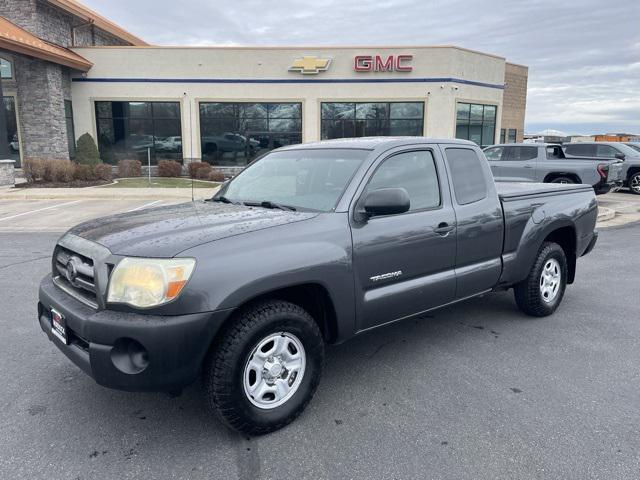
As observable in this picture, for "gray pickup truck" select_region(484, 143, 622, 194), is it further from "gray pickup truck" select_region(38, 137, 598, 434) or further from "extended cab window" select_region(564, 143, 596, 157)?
"gray pickup truck" select_region(38, 137, 598, 434)

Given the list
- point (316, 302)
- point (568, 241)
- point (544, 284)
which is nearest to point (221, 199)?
point (316, 302)

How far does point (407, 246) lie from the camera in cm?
365

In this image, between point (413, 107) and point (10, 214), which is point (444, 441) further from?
point (413, 107)

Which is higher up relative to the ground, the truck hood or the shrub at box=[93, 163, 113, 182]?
the truck hood

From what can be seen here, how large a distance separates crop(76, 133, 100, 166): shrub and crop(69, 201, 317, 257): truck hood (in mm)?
20467

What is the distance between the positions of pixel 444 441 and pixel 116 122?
80.6ft

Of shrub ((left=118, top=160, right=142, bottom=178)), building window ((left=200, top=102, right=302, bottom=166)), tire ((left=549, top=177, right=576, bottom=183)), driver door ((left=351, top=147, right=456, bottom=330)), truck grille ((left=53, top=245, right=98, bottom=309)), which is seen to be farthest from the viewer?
building window ((left=200, top=102, right=302, bottom=166))

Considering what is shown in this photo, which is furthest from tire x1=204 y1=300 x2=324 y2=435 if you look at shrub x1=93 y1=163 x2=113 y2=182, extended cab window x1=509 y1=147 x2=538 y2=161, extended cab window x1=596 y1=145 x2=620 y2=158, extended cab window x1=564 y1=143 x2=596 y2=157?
shrub x1=93 y1=163 x2=113 y2=182

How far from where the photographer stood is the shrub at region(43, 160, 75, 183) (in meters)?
18.1

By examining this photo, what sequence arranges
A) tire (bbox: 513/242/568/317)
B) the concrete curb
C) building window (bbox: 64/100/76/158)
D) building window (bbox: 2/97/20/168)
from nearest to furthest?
tire (bbox: 513/242/568/317)
the concrete curb
building window (bbox: 2/97/20/168)
building window (bbox: 64/100/76/158)

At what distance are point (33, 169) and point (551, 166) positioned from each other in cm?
1725

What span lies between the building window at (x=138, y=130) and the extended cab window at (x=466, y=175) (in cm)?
2179

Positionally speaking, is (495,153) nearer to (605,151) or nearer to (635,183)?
(605,151)

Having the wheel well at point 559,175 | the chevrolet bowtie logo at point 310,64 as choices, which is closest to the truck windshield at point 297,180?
the wheel well at point 559,175
